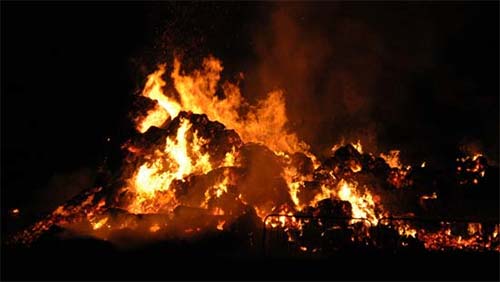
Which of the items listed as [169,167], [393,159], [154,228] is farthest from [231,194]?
[393,159]

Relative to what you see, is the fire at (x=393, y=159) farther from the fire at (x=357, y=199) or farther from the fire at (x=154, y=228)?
the fire at (x=154, y=228)

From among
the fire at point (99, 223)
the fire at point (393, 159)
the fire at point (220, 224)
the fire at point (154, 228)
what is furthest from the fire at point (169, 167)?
the fire at point (393, 159)

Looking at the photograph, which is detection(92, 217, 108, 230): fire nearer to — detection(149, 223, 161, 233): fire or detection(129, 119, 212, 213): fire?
detection(129, 119, 212, 213): fire

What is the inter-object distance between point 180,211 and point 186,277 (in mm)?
2899

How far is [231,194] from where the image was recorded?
13258mm

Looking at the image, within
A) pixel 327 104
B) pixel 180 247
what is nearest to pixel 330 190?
pixel 180 247

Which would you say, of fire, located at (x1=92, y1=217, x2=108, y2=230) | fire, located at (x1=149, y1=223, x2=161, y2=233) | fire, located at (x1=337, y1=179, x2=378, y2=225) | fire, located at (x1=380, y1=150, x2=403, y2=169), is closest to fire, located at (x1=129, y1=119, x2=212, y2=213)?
fire, located at (x1=92, y1=217, x2=108, y2=230)

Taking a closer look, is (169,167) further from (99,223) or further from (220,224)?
(220,224)

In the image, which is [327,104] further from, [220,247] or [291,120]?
[220,247]

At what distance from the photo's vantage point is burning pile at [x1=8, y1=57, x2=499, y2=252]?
12.3 m

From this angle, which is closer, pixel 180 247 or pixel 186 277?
pixel 186 277

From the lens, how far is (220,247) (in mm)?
11500

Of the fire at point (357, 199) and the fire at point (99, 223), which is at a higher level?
the fire at point (357, 199)

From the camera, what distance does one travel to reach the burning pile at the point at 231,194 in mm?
12336
